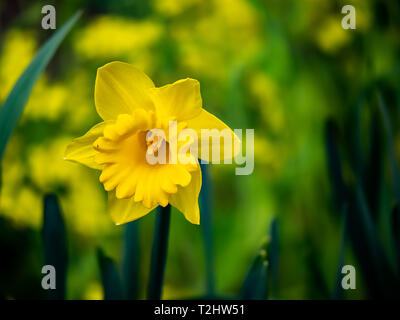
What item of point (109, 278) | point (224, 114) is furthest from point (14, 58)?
point (109, 278)

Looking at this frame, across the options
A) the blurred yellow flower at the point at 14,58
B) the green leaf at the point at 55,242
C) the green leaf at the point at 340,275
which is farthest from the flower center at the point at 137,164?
the blurred yellow flower at the point at 14,58

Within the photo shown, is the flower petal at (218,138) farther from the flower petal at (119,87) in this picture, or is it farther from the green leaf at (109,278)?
the green leaf at (109,278)

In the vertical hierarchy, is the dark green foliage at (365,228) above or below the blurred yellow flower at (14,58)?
below

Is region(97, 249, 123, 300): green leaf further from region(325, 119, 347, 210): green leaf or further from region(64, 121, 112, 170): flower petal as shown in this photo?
region(325, 119, 347, 210): green leaf

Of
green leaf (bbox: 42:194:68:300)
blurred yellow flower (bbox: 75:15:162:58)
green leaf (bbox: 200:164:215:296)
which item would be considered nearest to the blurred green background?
blurred yellow flower (bbox: 75:15:162:58)

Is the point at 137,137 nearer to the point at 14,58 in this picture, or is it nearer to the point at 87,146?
the point at 87,146
